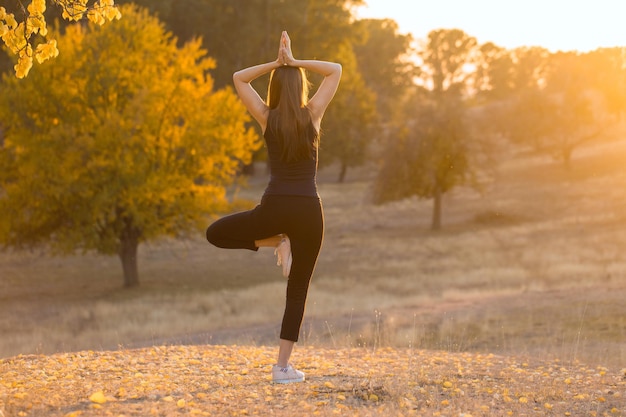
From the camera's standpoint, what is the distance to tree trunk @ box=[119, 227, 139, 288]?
24.8 metres

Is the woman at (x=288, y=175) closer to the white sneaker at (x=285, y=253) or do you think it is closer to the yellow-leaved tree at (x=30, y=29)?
the white sneaker at (x=285, y=253)

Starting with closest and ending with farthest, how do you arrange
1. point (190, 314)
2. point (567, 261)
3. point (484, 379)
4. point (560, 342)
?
point (484, 379)
point (560, 342)
point (190, 314)
point (567, 261)

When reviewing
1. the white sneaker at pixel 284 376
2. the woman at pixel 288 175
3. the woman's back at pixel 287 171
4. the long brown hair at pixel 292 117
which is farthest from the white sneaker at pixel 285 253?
the white sneaker at pixel 284 376

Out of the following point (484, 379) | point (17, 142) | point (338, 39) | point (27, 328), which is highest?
point (338, 39)

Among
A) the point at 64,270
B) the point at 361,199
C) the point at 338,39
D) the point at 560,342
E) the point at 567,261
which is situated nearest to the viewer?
the point at 560,342

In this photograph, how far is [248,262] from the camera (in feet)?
104

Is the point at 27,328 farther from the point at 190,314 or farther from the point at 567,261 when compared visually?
the point at 567,261

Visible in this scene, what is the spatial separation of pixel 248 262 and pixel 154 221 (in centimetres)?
876

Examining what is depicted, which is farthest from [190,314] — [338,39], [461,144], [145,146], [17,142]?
[338,39]

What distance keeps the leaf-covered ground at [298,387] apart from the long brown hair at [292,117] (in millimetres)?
1862

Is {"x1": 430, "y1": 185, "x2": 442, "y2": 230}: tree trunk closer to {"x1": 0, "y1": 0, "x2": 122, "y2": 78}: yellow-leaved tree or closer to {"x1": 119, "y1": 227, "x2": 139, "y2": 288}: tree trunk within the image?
{"x1": 119, "y1": 227, "x2": 139, "y2": 288}: tree trunk

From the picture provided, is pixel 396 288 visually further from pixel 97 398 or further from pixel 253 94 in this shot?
pixel 97 398

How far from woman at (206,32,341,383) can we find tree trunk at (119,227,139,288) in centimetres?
1935

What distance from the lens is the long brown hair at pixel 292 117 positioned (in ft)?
18.9
